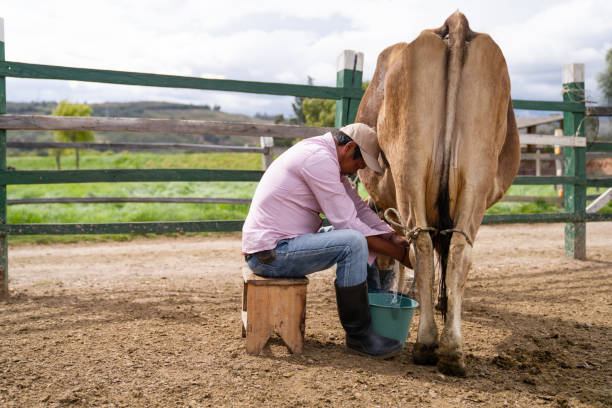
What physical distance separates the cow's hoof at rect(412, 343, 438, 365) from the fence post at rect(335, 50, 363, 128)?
3145mm

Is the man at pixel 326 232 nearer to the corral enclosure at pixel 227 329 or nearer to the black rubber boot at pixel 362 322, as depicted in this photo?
the black rubber boot at pixel 362 322

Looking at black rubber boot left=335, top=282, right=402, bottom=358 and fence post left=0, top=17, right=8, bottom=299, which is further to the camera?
fence post left=0, top=17, right=8, bottom=299

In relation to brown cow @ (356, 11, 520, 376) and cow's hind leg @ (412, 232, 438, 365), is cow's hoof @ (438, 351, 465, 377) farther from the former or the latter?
cow's hind leg @ (412, 232, 438, 365)

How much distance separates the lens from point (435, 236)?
3316mm

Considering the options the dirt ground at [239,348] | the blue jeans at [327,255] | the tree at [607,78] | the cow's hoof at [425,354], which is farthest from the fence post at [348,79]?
the tree at [607,78]

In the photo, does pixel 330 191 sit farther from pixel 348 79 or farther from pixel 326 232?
pixel 348 79

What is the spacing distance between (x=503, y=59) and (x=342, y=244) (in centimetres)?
150

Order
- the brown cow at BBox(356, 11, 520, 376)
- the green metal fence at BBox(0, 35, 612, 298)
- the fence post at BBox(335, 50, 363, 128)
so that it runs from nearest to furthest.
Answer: the brown cow at BBox(356, 11, 520, 376)
the green metal fence at BBox(0, 35, 612, 298)
the fence post at BBox(335, 50, 363, 128)

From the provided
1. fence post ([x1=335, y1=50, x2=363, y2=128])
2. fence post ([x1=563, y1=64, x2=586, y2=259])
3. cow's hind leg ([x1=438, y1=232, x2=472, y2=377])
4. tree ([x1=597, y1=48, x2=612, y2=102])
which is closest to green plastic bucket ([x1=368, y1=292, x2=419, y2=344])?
cow's hind leg ([x1=438, y1=232, x2=472, y2=377])

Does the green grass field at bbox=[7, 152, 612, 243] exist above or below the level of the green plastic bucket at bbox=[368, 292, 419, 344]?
above

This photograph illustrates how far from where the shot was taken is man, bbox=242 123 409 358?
323 centimetres

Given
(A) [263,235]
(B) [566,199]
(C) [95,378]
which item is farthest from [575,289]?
(C) [95,378]

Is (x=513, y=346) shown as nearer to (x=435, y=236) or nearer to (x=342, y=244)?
(x=435, y=236)

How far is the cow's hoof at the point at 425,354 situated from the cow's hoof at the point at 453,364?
137 mm
